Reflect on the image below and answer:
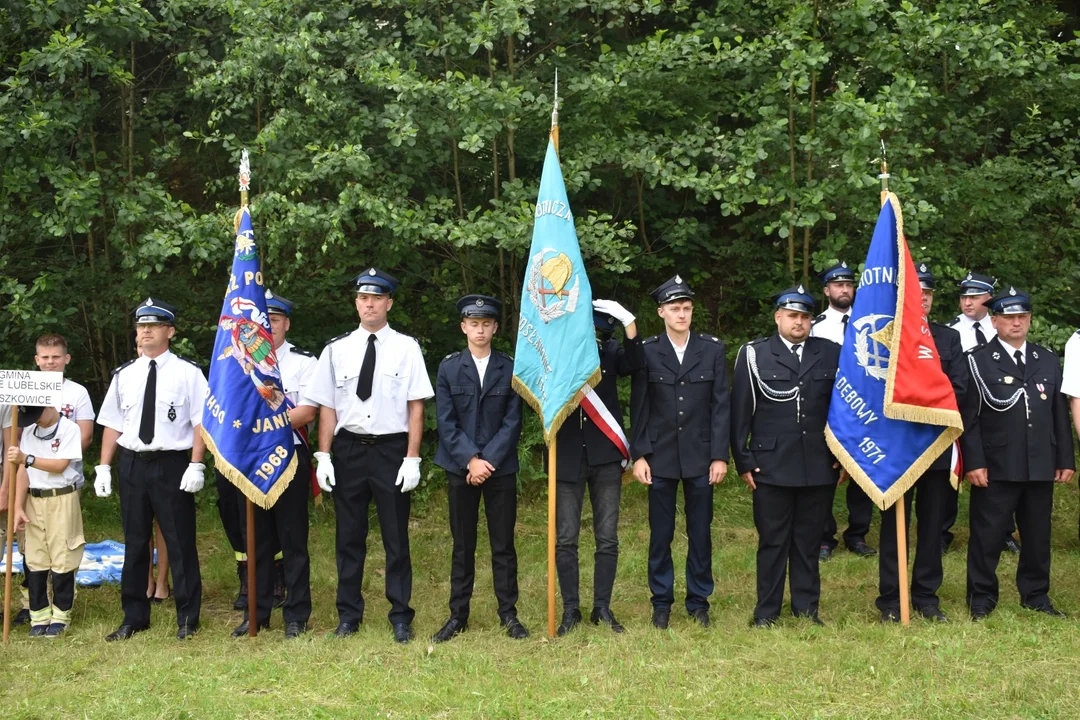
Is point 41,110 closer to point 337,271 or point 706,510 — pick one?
point 337,271

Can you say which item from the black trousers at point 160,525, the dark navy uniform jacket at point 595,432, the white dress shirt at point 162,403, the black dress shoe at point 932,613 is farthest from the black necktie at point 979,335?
the black trousers at point 160,525

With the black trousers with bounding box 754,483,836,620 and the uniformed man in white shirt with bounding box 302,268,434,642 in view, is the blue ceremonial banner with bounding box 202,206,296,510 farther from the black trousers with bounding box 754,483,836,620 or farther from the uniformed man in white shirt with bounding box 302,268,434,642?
the black trousers with bounding box 754,483,836,620

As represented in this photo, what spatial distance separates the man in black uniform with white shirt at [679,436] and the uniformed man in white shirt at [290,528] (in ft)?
6.62

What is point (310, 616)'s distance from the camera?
695 cm

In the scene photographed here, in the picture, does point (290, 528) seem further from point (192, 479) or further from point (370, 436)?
point (370, 436)

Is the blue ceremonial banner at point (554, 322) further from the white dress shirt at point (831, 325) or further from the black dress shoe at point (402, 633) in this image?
the white dress shirt at point (831, 325)

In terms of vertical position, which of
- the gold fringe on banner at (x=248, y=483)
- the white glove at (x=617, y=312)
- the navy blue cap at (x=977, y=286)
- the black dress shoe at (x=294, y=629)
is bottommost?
the black dress shoe at (x=294, y=629)

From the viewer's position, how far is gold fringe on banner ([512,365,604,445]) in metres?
6.42

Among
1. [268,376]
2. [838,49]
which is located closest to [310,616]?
[268,376]

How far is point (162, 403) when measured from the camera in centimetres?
684

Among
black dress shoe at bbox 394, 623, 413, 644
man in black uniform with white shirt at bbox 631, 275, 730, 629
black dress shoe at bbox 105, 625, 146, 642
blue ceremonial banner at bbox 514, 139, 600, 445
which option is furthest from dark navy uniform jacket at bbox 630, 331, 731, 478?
black dress shoe at bbox 105, 625, 146, 642

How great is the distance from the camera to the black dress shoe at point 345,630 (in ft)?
21.4

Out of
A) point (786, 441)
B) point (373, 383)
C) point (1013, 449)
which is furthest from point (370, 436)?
point (1013, 449)

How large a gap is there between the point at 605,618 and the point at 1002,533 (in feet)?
7.79
